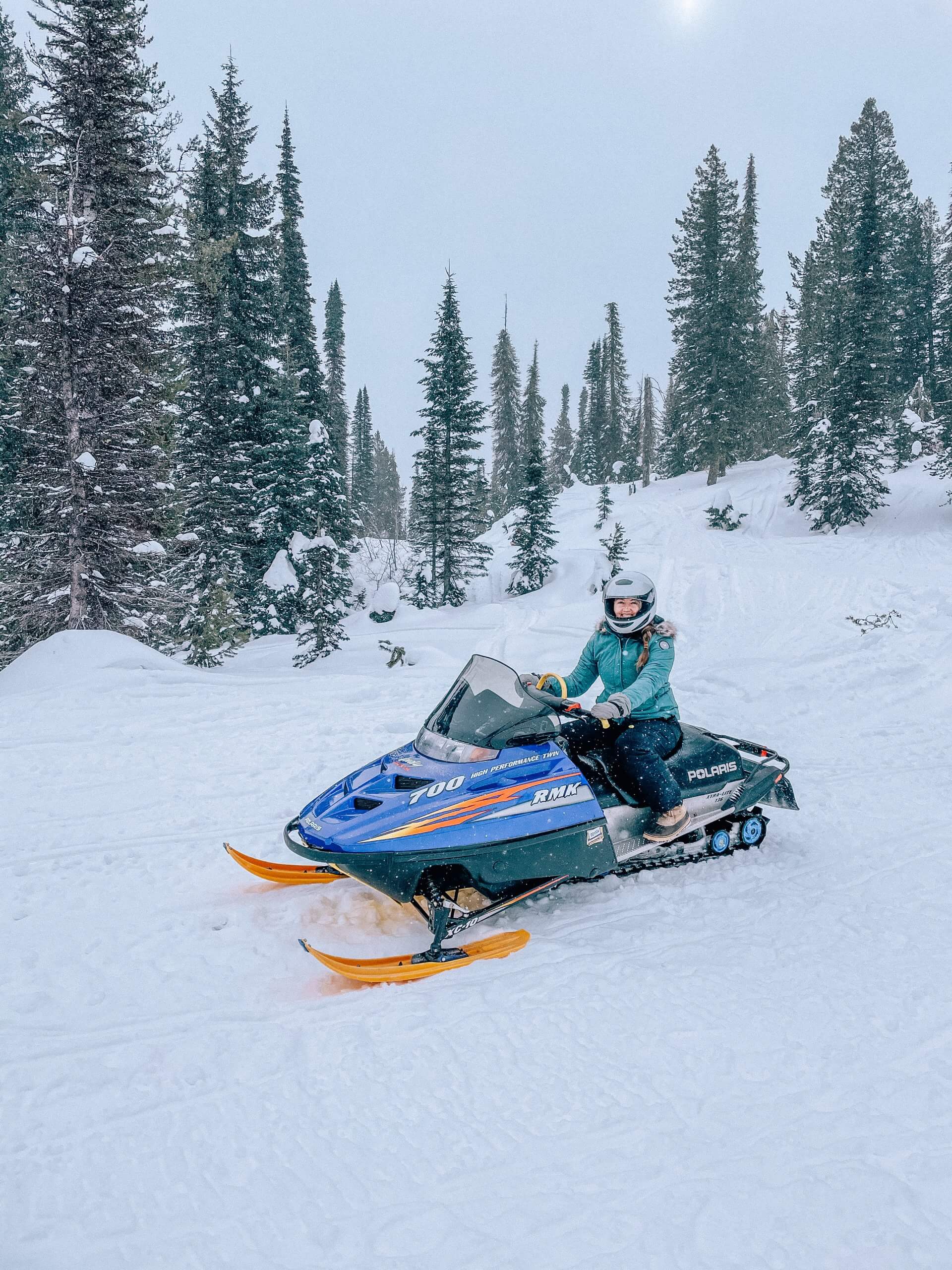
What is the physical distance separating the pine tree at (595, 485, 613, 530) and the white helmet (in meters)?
23.2

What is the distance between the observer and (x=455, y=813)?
11.6ft

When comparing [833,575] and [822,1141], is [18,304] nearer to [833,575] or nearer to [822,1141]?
[822,1141]

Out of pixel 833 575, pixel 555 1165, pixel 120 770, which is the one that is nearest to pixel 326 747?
pixel 120 770

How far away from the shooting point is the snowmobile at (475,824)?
Answer: 3.38 metres

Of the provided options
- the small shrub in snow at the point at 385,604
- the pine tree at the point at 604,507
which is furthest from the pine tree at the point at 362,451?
the small shrub in snow at the point at 385,604

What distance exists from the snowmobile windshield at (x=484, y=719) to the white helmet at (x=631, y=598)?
0.88 m

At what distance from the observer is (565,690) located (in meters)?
4.67

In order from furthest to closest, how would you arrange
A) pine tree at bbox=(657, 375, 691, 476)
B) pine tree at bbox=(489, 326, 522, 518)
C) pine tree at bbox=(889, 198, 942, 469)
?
pine tree at bbox=(489, 326, 522, 518) → pine tree at bbox=(889, 198, 942, 469) → pine tree at bbox=(657, 375, 691, 476)

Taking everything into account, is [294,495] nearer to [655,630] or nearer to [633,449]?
[655,630]

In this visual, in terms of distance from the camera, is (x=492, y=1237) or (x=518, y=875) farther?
(x=518, y=875)

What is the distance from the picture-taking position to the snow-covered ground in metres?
2.06

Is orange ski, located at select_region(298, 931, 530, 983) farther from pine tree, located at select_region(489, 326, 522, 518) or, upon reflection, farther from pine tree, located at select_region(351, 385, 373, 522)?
pine tree, located at select_region(489, 326, 522, 518)

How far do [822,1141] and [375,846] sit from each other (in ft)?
6.85

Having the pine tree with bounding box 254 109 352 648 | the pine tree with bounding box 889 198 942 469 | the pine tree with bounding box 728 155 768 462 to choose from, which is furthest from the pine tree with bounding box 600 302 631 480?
the pine tree with bounding box 254 109 352 648
